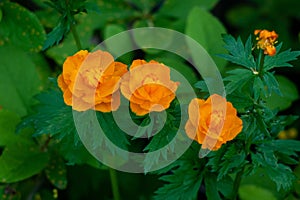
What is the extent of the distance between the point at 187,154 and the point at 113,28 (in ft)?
2.42

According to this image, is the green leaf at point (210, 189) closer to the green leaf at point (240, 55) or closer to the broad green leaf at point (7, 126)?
the green leaf at point (240, 55)

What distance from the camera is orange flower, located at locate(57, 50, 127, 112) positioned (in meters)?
1.21

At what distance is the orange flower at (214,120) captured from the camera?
1.20m

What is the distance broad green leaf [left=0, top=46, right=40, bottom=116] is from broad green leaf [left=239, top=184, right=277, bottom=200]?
0.78 meters

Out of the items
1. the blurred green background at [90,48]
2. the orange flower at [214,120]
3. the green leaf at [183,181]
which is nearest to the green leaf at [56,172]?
the blurred green background at [90,48]

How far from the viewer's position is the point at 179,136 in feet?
4.32

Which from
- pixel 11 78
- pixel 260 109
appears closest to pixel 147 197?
pixel 11 78

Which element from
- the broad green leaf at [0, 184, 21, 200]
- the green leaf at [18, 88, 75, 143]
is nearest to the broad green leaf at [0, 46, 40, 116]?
the broad green leaf at [0, 184, 21, 200]

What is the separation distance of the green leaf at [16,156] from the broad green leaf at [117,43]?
0.44 metres

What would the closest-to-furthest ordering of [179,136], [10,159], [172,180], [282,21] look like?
[179,136] → [172,180] → [10,159] → [282,21]

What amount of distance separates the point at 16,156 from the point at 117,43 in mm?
575

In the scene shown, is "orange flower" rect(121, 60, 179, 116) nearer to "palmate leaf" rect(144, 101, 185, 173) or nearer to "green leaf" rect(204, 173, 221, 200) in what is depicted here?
"palmate leaf" rect(144, 101, 185, 173)

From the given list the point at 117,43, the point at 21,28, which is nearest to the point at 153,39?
the point at 117,43

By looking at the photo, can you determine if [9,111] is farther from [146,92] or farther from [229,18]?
[229,18]
